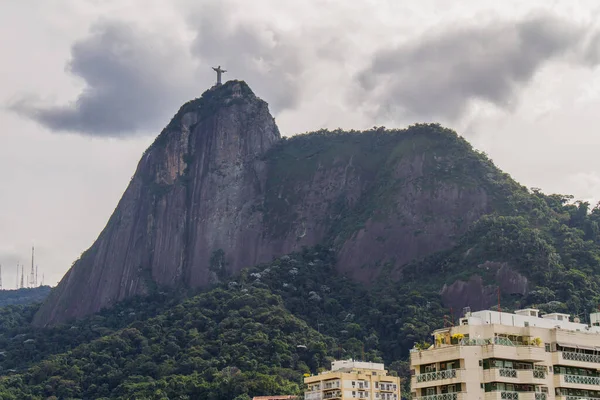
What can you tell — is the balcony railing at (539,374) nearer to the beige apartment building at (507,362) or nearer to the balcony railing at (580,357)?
the beige apartment building at (507,362)

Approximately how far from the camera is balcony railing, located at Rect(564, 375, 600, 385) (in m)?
77.0

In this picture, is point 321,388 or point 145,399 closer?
point 321,388

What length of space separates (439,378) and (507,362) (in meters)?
4.52

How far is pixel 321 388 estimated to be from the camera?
12506 centimetres

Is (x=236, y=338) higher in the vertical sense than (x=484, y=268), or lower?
lower

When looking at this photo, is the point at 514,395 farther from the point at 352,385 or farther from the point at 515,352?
the point at 352,385

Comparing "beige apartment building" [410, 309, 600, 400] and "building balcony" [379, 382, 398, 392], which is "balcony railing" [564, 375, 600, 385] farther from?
"building balcony" [379, 382, 398, 392]

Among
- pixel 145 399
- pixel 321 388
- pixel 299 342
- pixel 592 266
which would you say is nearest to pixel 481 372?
pixel 321 388

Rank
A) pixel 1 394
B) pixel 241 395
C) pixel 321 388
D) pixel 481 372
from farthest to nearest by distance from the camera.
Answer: pixel 1 394 < pixel 241 395 < pixel 321 388 < pixel 481 372

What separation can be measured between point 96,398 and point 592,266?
79554mm

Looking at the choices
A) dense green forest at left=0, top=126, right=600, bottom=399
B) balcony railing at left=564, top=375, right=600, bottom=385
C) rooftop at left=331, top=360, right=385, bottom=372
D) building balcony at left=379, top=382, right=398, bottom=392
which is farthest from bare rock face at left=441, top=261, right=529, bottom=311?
balcony railing at left=564, top=375, right=600, bottom=385

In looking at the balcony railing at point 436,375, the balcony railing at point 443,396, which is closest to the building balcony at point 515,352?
the balcony railing at point 436,375

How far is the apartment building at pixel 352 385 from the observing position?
124 m

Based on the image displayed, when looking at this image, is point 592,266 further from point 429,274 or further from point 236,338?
point 236,338
